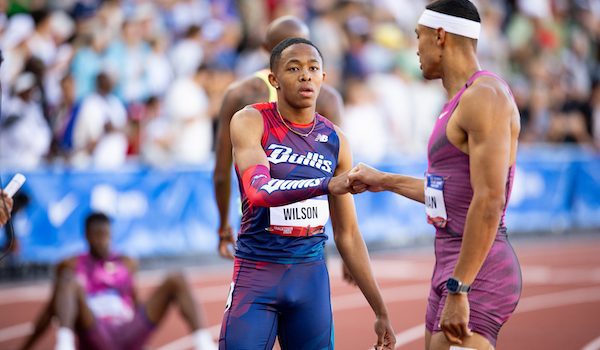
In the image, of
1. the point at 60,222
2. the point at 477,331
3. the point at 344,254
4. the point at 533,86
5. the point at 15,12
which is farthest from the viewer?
the point at 533,86

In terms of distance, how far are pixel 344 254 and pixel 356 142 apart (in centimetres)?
1075

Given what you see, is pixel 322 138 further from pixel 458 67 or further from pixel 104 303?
pixel 104 303

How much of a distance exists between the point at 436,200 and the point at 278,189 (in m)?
0.81

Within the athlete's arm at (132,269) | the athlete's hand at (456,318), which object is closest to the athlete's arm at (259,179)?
the athlete's hand at (456,318)

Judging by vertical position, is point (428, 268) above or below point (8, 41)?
below

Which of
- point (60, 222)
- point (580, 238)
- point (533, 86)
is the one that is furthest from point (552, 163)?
point (60, 222)

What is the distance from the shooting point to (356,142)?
53.0 feet

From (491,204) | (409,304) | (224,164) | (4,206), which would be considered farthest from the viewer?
(409,304)

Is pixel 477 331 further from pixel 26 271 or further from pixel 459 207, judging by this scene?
pixel 26 271

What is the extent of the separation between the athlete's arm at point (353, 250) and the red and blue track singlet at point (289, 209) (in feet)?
0.45

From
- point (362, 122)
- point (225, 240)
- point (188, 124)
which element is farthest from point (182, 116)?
point (225, 240)

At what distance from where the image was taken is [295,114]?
5.23 metres

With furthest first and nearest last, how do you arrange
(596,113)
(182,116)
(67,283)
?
(596,113) < (182,116) < (67,283)

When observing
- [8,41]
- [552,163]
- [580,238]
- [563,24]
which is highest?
[8,41]
